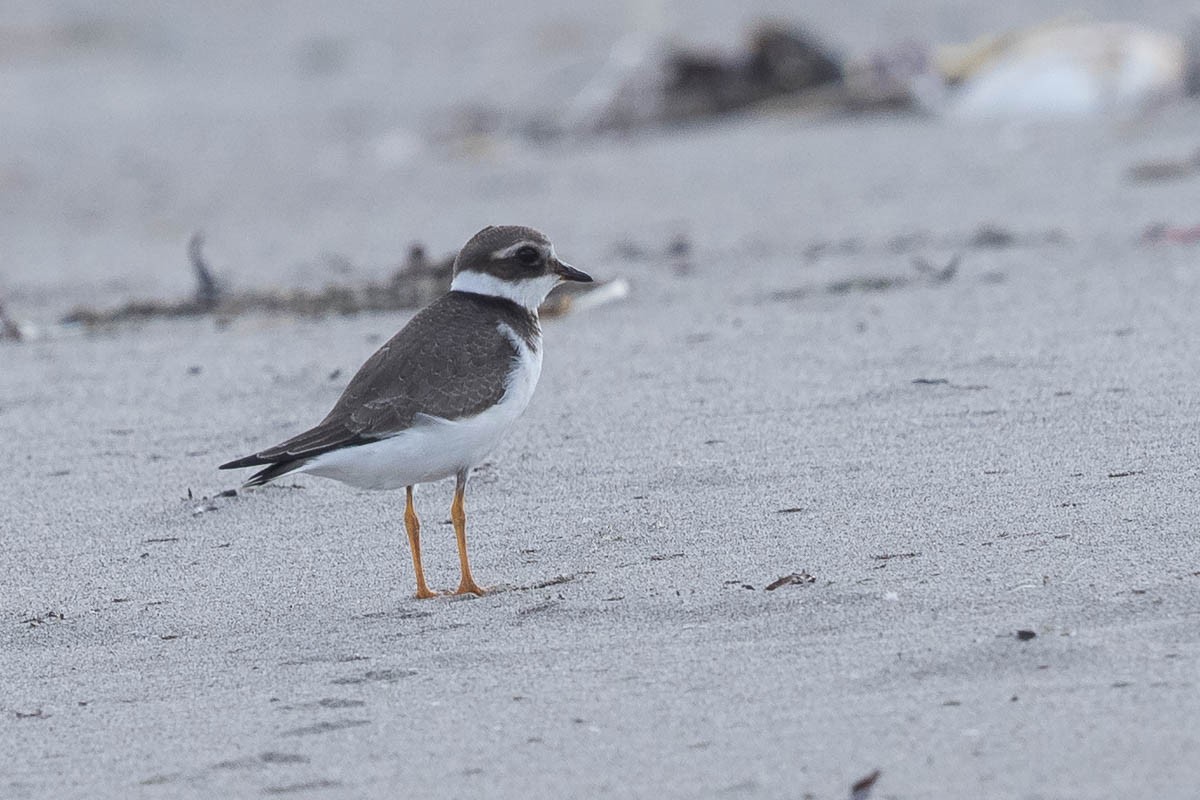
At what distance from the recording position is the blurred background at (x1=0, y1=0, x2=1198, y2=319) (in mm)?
10508

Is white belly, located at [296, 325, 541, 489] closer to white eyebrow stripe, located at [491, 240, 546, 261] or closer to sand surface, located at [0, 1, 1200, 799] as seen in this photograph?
sand surface, located at [0, 1, 1200, 799]

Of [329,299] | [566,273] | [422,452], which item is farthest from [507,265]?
[329,299]

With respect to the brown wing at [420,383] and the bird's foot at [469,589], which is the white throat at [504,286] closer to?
the brown wing at [420,383]

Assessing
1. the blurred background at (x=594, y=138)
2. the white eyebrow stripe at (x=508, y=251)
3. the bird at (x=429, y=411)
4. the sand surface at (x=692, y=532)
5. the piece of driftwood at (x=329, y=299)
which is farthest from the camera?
the blurred background at (x=594, y=138)

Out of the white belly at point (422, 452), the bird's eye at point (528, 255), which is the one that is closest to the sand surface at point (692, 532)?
the white belly at point (422, 452)

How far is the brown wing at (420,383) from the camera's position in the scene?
4.68 m

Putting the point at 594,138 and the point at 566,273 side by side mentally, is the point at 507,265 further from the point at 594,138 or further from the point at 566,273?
the point at 594,138

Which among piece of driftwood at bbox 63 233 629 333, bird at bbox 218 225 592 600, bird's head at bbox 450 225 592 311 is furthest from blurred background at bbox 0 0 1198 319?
bird at bbox 218 225 592 600

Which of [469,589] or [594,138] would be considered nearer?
[469,589]

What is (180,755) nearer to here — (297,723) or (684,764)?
(297,723)

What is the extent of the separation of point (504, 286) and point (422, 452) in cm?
74

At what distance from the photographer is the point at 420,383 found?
15.8 feet

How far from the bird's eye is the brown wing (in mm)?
259

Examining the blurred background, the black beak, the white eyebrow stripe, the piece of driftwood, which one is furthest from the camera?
the blurred background
